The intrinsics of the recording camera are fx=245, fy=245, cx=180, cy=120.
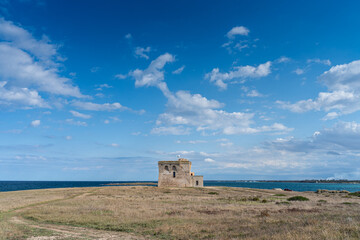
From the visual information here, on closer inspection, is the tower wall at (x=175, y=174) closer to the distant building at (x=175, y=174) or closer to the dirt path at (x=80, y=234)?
the distant building at (x=175, y=174)

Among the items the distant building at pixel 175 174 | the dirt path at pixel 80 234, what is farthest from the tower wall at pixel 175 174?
the dirt path at pixel 80 234

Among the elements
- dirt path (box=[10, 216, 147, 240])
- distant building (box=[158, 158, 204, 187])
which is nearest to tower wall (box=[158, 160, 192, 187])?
distant building (box=[158, 158, 204, 187])

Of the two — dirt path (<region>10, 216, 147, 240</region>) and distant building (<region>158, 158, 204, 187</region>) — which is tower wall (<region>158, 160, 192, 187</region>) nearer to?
distant building (<region>158, 158, 204, 187</region>)

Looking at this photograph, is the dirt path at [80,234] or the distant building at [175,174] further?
the distant building at [175,174]

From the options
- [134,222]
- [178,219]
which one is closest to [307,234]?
[178,219]

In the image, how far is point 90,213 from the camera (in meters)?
18.9

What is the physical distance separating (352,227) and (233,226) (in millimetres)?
5562

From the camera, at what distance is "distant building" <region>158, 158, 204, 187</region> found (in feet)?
168

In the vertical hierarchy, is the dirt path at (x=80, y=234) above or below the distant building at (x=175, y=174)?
below

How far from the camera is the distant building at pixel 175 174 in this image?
168 feet

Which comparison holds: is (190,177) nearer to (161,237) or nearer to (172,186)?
(172,186)

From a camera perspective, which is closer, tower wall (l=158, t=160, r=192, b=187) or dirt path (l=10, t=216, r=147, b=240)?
dirt path (l=10, t=216, r=147, b=240)

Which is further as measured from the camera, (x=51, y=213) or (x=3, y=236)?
(x=51, y=213)

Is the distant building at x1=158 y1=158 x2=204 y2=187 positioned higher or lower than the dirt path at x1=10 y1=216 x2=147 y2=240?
higher
